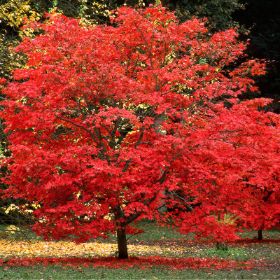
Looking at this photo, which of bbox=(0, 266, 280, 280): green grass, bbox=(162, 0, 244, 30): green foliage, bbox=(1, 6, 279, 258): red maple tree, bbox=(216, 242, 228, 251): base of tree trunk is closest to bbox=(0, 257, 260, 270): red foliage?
bbox=(0, 266, 280, 280): green grass

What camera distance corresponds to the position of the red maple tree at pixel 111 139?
15938 mm

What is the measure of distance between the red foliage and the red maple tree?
891 mm

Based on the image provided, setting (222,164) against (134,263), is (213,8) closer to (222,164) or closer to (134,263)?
(222,164)

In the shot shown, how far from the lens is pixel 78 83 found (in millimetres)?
15992

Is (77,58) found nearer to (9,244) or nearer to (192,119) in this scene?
(192,119)

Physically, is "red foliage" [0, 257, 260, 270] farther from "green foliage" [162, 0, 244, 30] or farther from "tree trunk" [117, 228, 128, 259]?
"green foliage" [162, 0, 244, 30]

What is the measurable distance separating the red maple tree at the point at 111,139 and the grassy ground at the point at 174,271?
112 centimetres

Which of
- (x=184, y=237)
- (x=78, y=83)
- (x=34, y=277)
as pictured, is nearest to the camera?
(x=34, y=277)

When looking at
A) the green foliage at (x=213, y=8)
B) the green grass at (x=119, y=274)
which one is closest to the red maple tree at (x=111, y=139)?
the green grass at (x=119, y=274)

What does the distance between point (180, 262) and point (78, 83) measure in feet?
19.8

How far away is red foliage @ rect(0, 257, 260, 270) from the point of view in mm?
16844

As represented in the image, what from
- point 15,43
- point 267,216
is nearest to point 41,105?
point 15,43

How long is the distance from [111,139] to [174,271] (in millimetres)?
4003

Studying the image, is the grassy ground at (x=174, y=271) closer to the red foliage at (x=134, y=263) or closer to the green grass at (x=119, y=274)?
the green grass at (x=119, y=274)
